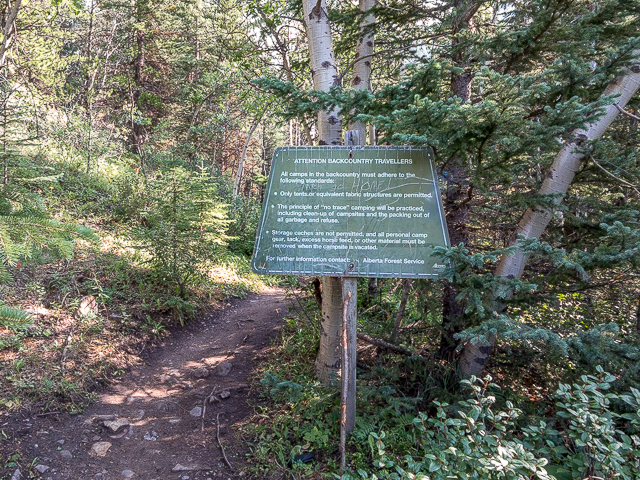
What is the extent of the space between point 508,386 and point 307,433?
6.96ft

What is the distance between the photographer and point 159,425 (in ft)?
12.7

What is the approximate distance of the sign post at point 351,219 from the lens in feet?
9.16

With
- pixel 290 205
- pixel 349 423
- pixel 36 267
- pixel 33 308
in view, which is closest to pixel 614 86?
pixel 290 205

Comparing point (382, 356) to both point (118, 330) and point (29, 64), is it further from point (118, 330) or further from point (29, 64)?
point (29, 64)

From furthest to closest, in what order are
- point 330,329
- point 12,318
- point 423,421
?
point 330,329 → point 423,421 → point 12,318

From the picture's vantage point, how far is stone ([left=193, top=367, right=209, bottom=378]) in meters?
4.96

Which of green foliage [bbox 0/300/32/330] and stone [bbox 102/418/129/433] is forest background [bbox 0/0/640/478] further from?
stone [bbox 102/418/129/433]

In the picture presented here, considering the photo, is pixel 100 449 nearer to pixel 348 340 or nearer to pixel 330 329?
pixel 330 329

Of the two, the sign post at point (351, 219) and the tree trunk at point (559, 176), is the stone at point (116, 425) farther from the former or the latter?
the tree trunk at point (559, 176)

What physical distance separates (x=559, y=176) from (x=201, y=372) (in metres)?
4.96

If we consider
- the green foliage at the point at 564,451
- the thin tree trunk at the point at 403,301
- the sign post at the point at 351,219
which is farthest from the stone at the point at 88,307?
the green foliage at the point at 564,451

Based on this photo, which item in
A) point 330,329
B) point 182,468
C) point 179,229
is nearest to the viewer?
point 182,468

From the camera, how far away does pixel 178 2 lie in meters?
13.9

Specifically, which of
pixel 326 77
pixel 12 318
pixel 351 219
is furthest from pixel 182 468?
pixel 326 77
